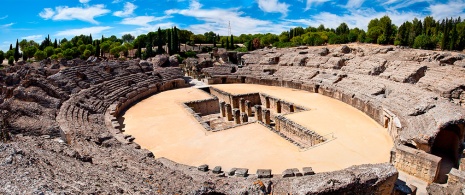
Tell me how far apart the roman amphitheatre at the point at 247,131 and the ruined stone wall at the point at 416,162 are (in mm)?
38

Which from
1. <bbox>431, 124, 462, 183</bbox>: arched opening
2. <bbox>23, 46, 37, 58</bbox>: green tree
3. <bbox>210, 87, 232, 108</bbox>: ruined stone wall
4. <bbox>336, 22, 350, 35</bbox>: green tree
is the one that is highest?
<bbox>336, 22, 350, 35</bbox>: green tree

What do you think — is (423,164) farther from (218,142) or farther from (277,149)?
(218,142)

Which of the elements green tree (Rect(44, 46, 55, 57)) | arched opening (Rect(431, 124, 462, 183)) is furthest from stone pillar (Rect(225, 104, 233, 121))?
green tree (Rect(44, 46, 55, 57))

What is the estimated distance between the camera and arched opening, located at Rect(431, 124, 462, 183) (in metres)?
11.1

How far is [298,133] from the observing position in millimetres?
14727

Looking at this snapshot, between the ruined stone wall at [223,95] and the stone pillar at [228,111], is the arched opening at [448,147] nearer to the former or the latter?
the stone pillar at [228,111]

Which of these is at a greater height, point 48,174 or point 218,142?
point 48,174

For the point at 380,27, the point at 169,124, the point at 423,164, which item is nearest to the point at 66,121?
the point at 169,124

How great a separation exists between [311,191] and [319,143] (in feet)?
22.6

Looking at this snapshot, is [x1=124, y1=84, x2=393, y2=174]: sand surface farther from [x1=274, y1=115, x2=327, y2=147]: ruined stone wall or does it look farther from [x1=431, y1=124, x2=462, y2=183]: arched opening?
[x1=431, y1=124, x2=462, y2=183]: arched opening

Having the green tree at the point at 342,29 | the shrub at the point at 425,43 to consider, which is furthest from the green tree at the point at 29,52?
the green tree at the point at 342,29

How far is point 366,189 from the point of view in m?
7.00

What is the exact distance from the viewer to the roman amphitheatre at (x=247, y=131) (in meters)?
6.60

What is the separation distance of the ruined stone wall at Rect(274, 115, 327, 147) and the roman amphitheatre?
0.20 ft
